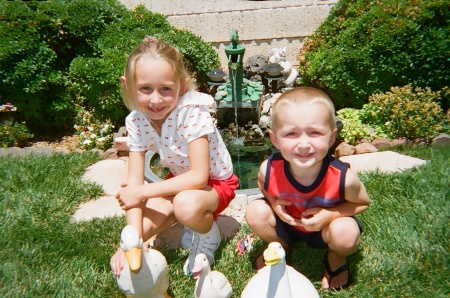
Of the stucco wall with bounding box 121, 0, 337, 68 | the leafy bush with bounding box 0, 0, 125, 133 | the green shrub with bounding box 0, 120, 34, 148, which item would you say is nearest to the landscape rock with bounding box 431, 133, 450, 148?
the stucco wall with bounding box 121, 0, 337, 68

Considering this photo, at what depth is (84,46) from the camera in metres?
5.82

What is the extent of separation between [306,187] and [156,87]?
3.23ft

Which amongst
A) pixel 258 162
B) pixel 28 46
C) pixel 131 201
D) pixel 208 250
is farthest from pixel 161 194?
pixel 28 46

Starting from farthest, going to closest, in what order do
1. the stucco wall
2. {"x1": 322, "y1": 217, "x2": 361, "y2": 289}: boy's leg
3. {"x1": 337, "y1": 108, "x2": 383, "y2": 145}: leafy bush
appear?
the stucco wall, {"x1": 337, "y1": 108, "x2": 383, "y2": 145}: leafy bush, {"x1": 322, "y1": 217, "x2": 361, "y2": 289}: boy's leg

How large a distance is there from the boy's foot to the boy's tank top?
25 cm

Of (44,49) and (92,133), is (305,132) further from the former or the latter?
(44,49)

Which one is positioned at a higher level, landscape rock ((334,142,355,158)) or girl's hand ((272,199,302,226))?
girl's hand ((272,199,302,226))

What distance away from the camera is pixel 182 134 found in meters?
2.69

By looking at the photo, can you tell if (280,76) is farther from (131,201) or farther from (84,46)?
(131,201)

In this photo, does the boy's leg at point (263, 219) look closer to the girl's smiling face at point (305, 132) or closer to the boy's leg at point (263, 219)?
the boy's leg at point (263, 219)

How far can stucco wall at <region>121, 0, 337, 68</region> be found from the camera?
7.06 m

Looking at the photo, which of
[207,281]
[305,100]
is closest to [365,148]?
[305,100]

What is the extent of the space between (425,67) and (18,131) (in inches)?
183

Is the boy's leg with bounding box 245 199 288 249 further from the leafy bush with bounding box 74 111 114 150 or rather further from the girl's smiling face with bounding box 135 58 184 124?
the leafy bush with bounding box 74 111 114 150
